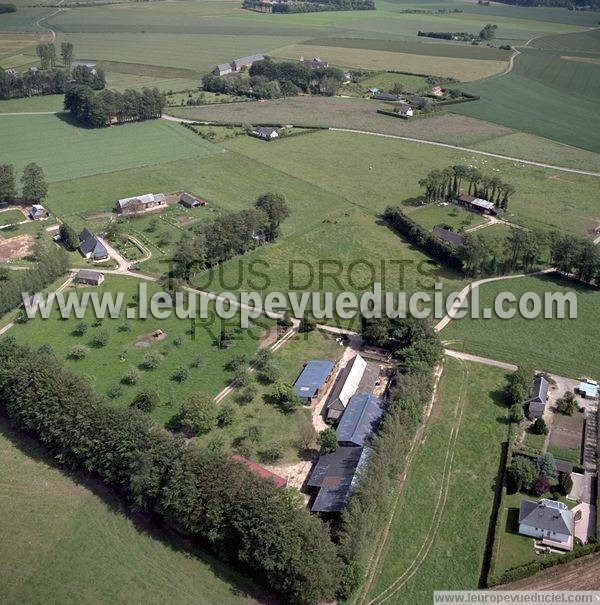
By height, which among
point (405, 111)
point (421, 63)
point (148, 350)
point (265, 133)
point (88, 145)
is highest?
point (421, 63)

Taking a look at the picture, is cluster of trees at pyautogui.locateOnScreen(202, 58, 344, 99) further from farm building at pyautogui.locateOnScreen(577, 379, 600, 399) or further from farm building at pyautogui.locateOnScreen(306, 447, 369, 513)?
farm building at pyautogui.locateOnScreen(306, 447, 369, 513)

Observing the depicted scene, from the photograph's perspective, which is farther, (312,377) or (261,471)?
(312,377)

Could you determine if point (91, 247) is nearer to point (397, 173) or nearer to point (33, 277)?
point (33, 277)

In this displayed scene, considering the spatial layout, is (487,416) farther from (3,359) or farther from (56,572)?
(3,359)

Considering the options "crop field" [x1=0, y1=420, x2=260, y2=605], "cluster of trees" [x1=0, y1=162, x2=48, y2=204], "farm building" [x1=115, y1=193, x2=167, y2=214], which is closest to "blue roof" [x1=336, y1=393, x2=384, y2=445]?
"crop field" [x1=0, y1=420, x2=260, y2=605]

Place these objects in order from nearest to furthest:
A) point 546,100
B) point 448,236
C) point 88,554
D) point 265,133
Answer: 1. point 88,554
2. point 448,236
3. point 265,133
4. point 546,100

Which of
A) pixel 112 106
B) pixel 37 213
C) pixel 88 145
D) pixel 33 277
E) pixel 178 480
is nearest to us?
pixel 178 480

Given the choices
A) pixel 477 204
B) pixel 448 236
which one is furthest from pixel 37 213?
pixel 477 204

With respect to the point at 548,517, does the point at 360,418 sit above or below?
above
